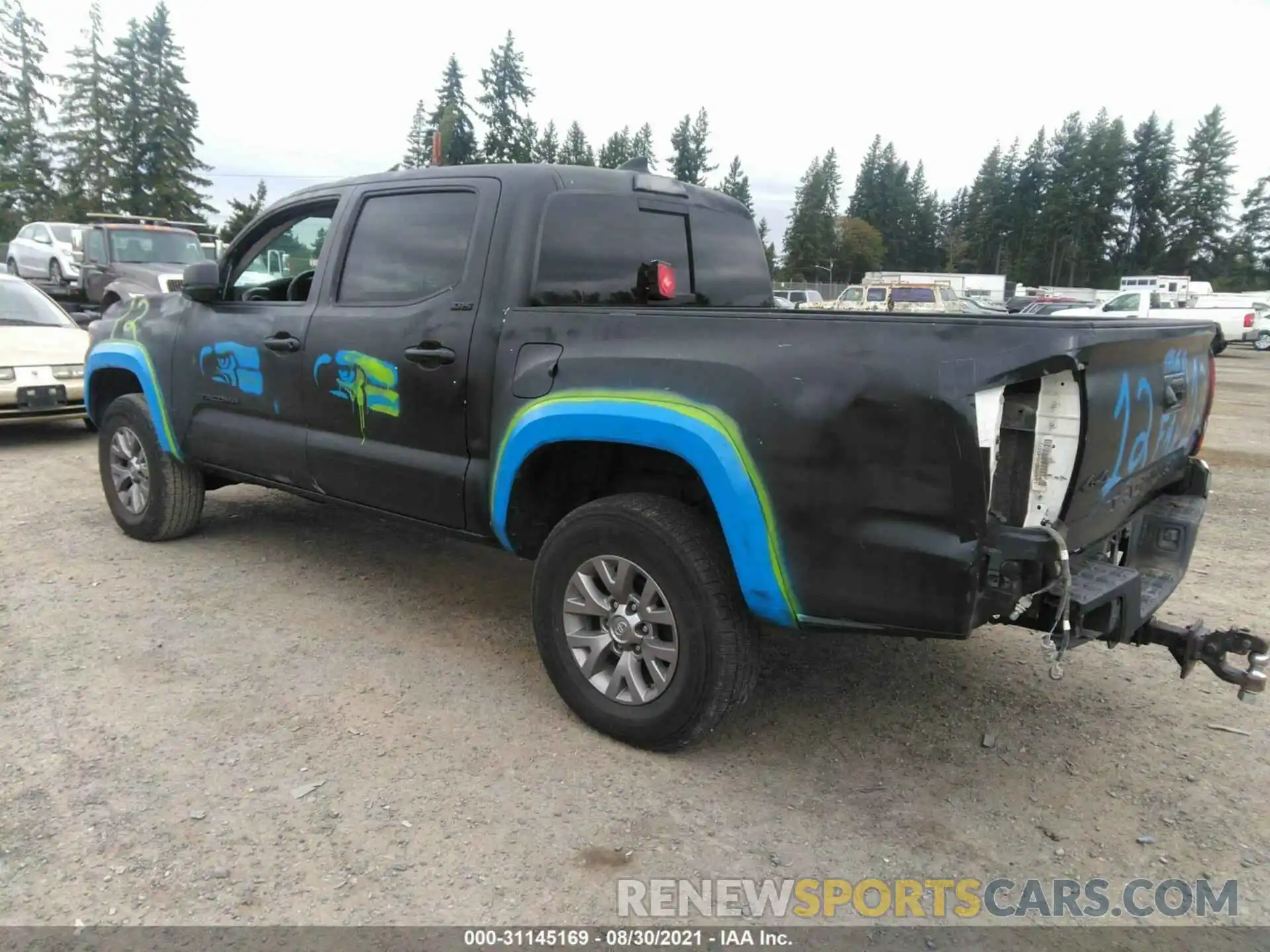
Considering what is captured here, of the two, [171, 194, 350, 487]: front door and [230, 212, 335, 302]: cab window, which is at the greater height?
[230, 212, 335, 302]: cab window

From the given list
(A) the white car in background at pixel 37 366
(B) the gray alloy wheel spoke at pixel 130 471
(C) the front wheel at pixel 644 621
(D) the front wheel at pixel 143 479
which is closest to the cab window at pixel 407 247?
(C) the front wheel at pixel 644 621

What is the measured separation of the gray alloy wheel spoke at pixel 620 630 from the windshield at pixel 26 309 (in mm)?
7848

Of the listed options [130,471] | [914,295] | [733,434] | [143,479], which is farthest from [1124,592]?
[914,295]

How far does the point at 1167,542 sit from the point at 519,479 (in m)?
2.43

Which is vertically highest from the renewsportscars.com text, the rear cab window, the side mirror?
the rear cab window

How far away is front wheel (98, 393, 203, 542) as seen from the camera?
507 centimetres

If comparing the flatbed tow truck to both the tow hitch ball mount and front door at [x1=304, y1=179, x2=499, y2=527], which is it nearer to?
front door at [x1=304, y1=179, x2=499, y2=527]

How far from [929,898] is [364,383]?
9.30 feet

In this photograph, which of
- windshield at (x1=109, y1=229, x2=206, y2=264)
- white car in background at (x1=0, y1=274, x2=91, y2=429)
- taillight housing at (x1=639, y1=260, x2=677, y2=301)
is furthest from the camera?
windshield at (x1=109, y1=229, x2=206, y2=264)

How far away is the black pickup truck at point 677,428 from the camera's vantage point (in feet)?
7.88

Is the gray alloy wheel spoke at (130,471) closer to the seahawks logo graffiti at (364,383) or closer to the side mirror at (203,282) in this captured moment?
the side mirror at (203,282)

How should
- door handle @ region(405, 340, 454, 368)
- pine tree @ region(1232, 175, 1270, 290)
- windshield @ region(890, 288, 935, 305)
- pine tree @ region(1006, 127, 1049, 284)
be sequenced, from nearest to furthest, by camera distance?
1. door handle @ region(405, 340, 454, 368)
2. windshield @ region(890, 288, 935, 305)
3. pine tree @ region(1232, 175, 1270, 290)
4. pine tree @ region(1006, 127, 1049, 284)

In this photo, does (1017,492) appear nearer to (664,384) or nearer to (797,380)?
(797,380)

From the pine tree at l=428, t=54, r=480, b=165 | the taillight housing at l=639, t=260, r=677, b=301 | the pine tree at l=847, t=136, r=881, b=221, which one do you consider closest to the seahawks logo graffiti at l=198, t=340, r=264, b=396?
the taillight housing at l=639, t=260, r=677, b=301
